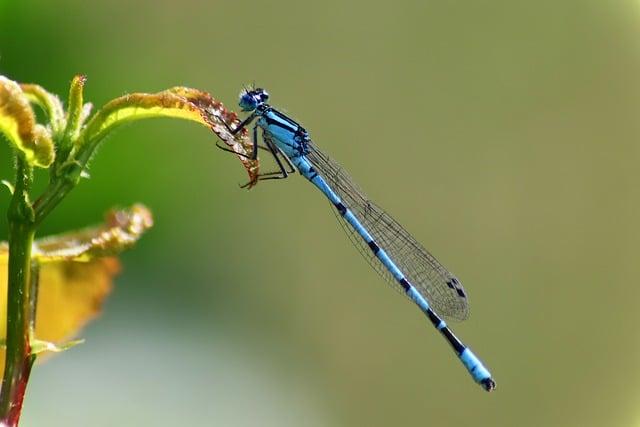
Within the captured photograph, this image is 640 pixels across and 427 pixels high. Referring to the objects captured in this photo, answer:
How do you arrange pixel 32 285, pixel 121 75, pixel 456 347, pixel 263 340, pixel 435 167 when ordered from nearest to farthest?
pixel 32 285, pixel 456 347, pixel 121 75, pixel 263 340, pixel 435 167

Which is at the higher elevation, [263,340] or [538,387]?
[263,340]

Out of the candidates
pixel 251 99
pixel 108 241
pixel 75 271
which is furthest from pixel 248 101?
pixel 108 241

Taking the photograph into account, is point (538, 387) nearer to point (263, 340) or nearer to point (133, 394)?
point (263, 340)

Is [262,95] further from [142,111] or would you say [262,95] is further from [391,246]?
[142,111]

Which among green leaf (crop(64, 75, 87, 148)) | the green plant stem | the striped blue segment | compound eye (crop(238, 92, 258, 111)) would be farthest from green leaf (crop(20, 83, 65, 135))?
the striped blue segment

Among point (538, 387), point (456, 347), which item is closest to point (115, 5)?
point (456, 347)

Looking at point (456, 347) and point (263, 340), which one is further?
point (263, 340)

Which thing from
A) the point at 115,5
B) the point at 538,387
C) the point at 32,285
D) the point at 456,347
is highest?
the point at 115,5
